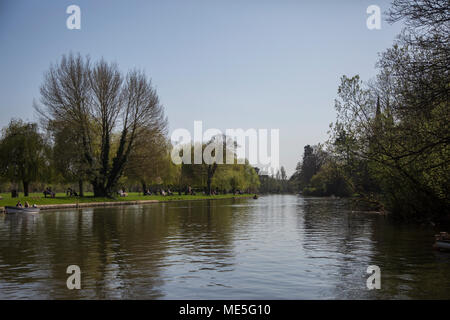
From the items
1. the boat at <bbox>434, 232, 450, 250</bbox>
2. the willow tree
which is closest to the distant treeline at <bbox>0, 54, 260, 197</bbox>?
the willow tree

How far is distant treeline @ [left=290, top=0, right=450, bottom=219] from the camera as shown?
16.9 m

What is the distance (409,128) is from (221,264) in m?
11.0

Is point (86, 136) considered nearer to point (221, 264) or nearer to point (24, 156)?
point (24, 156)

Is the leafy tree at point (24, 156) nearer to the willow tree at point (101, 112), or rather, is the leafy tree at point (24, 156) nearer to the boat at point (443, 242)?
the willow tree at point (101, 112)

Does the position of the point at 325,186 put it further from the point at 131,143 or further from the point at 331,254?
the point at 331,254

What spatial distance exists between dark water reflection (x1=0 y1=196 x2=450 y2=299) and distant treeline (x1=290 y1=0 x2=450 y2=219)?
14.4ft

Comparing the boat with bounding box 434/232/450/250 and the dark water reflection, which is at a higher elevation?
the boat with bounding box 434/232/450/250

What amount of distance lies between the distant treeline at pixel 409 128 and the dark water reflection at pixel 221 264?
4.38m

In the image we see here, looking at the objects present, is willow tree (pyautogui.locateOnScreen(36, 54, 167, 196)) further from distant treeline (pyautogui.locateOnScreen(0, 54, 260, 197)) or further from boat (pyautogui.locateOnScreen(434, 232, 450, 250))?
boat (pyautogui.locateOnScreen(434, 232, 450, 250))

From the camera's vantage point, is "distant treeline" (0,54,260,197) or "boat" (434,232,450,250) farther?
"distant treeline" (0,54,260,197)

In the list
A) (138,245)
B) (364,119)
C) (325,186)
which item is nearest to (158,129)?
(364,119)

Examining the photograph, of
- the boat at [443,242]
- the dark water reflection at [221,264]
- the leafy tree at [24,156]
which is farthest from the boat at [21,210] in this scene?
the boat at [443,242]

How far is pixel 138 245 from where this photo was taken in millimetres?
20000
